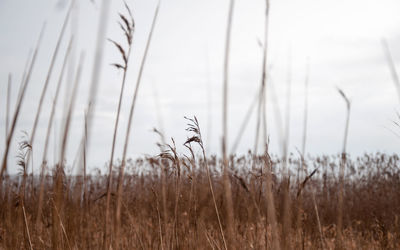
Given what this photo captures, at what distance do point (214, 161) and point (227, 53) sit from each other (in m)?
7.75

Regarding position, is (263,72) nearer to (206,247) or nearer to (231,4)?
(231,4)

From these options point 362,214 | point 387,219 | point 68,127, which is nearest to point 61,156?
point 68,127

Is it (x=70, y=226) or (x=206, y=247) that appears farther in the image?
(x=206, y=247)

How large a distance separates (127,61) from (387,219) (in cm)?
688

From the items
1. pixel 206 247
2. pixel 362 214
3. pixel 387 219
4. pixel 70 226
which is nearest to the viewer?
pixel 70 226

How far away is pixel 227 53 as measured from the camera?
113 cm

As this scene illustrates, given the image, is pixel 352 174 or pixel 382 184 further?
pixel 352 174

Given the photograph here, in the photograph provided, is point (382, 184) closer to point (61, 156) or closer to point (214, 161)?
point (214, 161)

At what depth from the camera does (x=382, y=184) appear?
798cm

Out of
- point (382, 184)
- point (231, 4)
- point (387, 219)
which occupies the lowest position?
point (387, 219)

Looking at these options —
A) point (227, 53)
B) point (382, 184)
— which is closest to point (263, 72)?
point (227, 53)

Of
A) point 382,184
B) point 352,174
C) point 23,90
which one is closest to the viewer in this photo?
point 23,90

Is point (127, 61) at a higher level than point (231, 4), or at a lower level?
lower

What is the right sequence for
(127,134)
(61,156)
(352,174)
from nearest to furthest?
(127,134), (61,156), (352,174)
